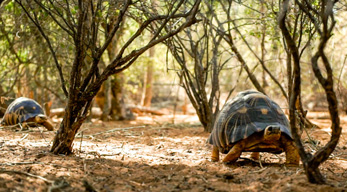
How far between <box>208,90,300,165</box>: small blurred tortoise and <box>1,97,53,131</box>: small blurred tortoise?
4.31 m

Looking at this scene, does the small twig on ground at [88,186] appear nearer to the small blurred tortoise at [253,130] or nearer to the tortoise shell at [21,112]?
the small blurred tortoise at [253,130]

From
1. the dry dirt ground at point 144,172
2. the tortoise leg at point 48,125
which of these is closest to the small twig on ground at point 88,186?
the dry dirt ground at point 144,172

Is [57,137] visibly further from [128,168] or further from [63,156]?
[128,168]

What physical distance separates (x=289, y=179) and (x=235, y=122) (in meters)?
0.97

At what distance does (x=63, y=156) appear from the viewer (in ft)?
13.0

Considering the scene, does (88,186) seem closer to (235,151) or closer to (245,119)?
(235,151)

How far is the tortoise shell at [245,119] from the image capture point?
3.59m

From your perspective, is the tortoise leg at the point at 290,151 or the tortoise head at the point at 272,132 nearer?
the tortoise head at the point at 272,132

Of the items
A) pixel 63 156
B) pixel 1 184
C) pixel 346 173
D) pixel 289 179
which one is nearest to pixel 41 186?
pixel 1 184

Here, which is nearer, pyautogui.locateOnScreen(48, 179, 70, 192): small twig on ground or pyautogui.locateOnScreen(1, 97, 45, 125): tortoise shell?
pyautogui.locateOnScreen(48, 179, 70, 192): small twig on ground

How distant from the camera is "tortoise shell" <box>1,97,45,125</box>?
736 cm

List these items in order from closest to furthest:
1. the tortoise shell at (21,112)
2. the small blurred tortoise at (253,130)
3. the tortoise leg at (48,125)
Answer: the small blurred tortoise at (253,130)
the tortoise leg at (48,125)
the tortoise shell at (21,112)

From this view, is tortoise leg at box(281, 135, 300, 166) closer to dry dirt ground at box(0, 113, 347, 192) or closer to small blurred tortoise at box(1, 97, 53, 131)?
dry dirt ground at box(0, 113, 347, 192)

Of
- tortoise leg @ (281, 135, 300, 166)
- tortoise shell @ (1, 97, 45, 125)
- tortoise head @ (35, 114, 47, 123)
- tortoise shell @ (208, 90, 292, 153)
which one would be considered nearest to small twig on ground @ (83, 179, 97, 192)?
tortoise shell @ (208, 90, 292, 153)
